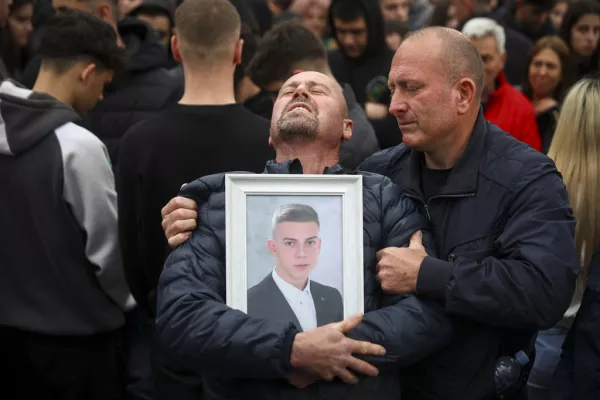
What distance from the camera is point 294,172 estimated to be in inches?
122

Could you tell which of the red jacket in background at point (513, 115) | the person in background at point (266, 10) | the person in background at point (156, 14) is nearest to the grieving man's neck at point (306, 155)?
the red jacket in background at point (513, 115)

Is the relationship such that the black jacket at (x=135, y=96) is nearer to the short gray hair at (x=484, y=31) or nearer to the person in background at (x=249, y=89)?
the person in background at (x=249, y=89)

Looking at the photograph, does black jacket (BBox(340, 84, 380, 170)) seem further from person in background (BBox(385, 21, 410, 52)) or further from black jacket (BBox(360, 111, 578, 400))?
person in background (BBox(385, 21, 410, 52))

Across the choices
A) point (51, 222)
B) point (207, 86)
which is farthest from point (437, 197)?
point (51, 222)

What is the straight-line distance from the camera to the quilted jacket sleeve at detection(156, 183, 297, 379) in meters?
2.74

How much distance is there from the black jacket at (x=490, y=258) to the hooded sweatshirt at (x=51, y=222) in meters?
1.62

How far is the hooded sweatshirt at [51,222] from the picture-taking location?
165 inches

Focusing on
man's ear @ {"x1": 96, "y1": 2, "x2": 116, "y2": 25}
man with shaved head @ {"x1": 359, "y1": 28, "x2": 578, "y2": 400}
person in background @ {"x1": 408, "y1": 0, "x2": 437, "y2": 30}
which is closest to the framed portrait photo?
man with shaved head @ {"x1": 359, "y1": 28, "x2": 578, "y2": 400}

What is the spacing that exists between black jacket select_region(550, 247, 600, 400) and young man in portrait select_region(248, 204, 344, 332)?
93 cm

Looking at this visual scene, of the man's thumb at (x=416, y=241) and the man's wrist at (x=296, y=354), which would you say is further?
the man's thumb at (x=416, y=241)

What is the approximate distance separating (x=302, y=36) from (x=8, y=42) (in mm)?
3686

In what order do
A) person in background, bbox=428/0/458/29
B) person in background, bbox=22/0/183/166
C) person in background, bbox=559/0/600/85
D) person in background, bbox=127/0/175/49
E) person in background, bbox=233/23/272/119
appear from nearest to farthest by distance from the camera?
person in background, bbox=233/23/272/119 < person in background, bbox=22/0/183/166 < person in background, bbox=127/0/175/49 < person in background, bbox=559/0/600/85 < person in background, bbox=428/0/458/29

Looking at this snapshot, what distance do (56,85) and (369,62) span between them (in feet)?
7.55

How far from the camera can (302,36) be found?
15.7 feet
